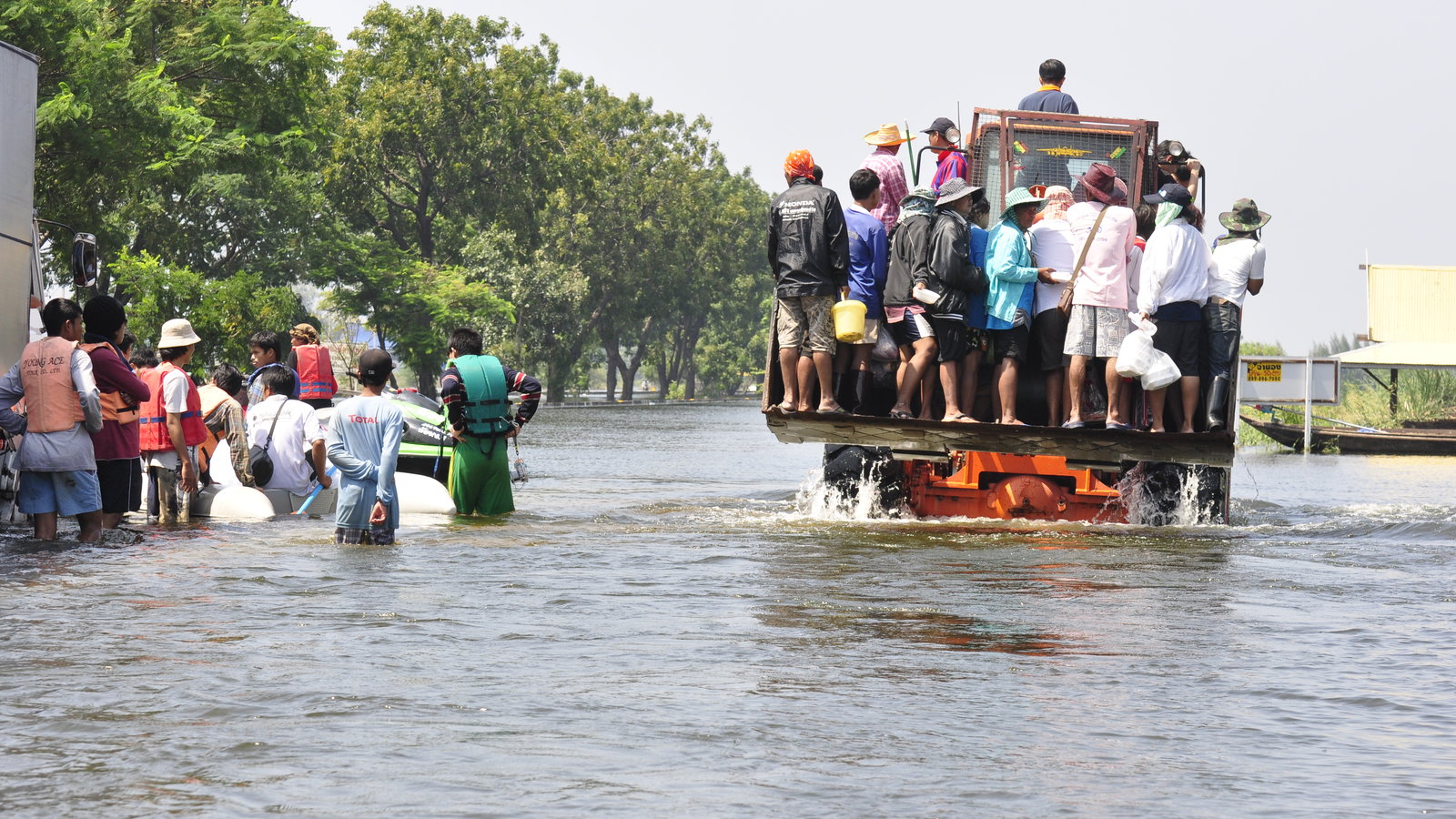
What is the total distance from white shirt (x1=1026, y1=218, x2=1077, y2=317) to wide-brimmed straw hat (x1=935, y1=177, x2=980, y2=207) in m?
0.59

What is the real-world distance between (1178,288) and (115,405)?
24.5 ft

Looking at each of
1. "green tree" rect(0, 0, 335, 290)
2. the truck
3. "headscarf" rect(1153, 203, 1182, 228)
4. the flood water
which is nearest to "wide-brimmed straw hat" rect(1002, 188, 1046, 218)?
"headscarf" rect(1153, 203, 1182, 228)

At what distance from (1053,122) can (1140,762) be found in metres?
10.0

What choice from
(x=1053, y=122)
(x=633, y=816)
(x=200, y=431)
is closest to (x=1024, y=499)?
(x=1053, y=122)

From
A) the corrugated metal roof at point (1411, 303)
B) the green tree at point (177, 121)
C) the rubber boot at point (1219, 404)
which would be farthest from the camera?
the corrugated metal roof at point (1411, 303)

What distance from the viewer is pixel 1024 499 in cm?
1374

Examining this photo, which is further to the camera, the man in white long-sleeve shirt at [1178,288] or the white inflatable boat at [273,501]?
the white inflatable boat at [273,501]

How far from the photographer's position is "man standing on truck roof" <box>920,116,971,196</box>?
14516mm

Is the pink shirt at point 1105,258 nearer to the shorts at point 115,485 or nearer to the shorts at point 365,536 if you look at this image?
the shorts at point 365,536

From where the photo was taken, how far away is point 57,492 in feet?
38.2

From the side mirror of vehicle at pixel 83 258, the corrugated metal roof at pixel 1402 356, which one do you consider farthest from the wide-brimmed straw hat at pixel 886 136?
the corrugated metal roof at pixel 1402 356

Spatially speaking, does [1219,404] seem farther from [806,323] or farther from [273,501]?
[273,501]

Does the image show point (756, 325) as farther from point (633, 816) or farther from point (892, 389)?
point (633, 816)

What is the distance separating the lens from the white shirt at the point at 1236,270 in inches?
514
